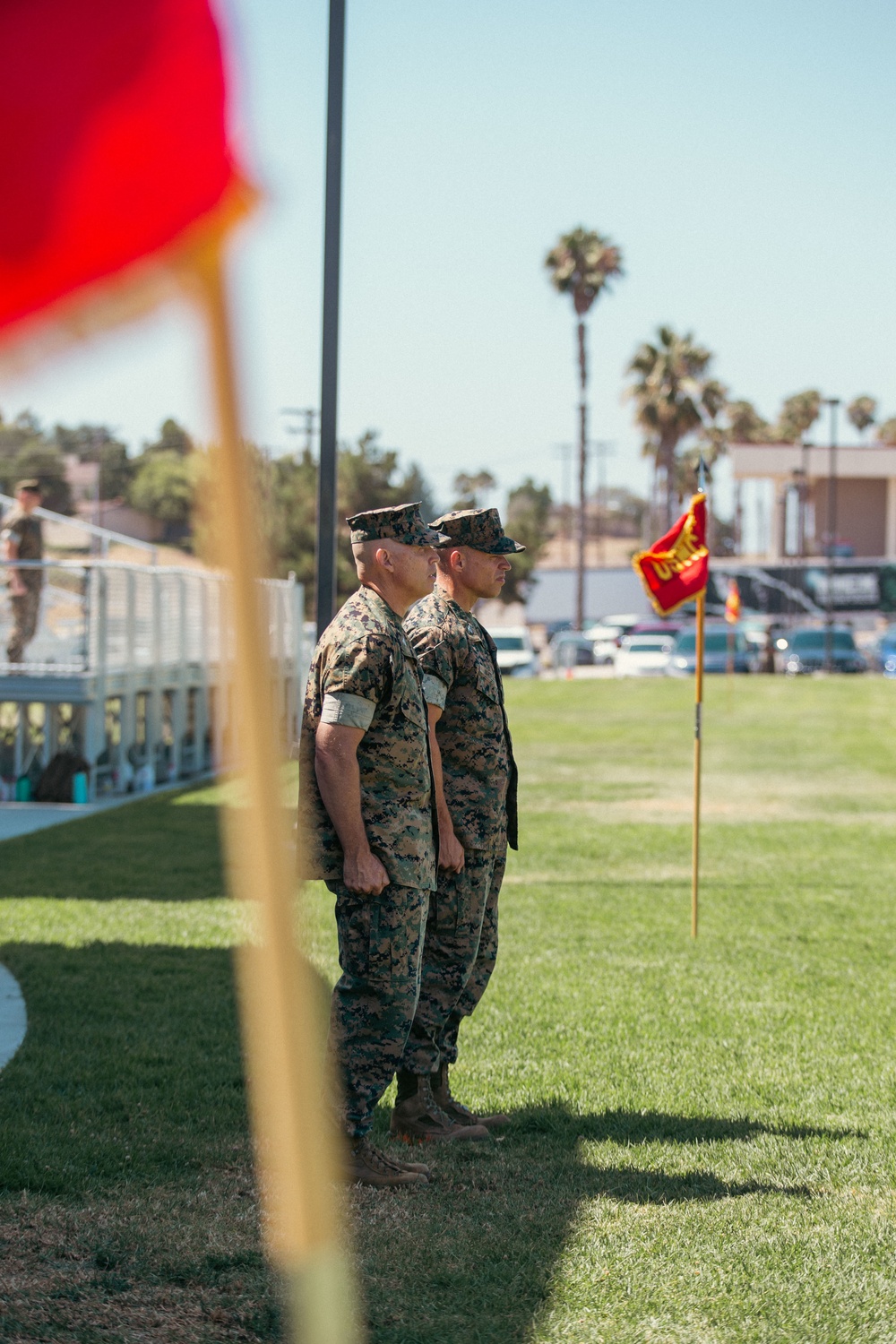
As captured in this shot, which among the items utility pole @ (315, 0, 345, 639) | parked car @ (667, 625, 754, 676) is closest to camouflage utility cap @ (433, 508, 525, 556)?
utility pole @ (315, 0, 345, 639)

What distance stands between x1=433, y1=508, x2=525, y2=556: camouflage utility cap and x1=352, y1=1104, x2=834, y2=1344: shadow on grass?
6.67 feet

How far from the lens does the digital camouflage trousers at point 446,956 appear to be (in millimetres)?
5078

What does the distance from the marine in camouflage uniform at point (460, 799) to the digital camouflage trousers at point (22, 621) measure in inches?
395

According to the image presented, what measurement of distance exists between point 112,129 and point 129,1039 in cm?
593

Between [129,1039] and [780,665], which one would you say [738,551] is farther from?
[129,1039]

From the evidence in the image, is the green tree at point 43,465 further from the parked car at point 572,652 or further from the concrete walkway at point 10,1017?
the parked car at point 572,652

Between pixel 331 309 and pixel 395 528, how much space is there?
14.2 ft

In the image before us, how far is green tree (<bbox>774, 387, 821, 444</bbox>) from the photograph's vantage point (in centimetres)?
9050

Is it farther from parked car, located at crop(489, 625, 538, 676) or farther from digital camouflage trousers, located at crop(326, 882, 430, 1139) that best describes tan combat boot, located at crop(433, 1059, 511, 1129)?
parked car, located at crop(489, 625, 538, 676)

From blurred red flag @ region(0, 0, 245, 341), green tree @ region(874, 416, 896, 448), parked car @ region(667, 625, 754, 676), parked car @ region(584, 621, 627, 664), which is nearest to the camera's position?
blurred red flag @ region(0, 0, 245, 341)

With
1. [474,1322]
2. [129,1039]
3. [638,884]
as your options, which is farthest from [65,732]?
[474,1322]

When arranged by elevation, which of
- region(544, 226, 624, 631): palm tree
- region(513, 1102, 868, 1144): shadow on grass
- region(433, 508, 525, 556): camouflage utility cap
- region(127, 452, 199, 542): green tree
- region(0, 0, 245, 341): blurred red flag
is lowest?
region(513, 1102, 868, 1144): shadow on grass

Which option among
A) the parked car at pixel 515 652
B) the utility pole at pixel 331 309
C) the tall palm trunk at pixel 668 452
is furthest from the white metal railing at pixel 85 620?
the tall palm trunk at pixel 668 452

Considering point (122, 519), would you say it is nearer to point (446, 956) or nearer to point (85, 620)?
point (446, 956)
